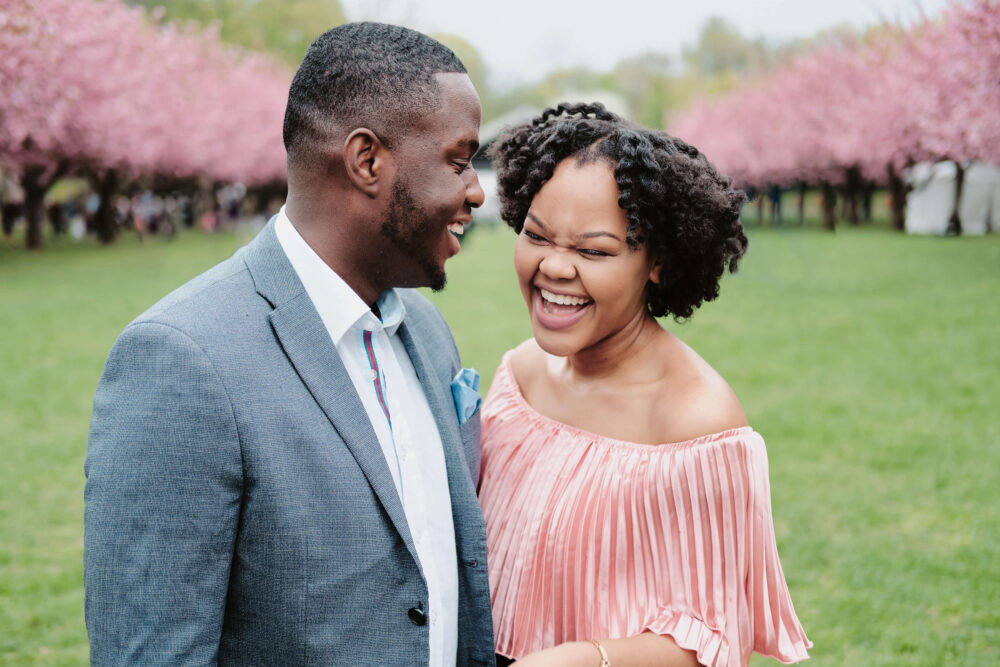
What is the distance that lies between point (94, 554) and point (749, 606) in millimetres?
1738

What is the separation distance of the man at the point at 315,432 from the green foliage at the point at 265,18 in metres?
52.2

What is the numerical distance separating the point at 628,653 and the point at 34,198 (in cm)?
2989

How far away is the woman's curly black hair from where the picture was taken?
97.3 inches

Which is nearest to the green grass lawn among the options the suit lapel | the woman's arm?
the woman's arm

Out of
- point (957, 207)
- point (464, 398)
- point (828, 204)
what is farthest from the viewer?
point (828, 204)

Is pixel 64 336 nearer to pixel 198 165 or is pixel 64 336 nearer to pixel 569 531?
pixel 569 531

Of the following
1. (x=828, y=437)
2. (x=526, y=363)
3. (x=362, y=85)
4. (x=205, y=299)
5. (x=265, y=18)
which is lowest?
(x=828, y=437)

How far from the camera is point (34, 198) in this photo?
1072 inches

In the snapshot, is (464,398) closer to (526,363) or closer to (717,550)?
(526,363)

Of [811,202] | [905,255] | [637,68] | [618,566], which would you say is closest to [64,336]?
[618,566]

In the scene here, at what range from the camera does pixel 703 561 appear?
235 cm

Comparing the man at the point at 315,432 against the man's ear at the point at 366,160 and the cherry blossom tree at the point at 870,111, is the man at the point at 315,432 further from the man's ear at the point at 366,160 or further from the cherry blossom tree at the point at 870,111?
the cherry blossom tree at the point at 870,111

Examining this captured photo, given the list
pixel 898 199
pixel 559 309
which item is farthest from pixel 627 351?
pixel 898 199

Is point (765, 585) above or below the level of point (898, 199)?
below
